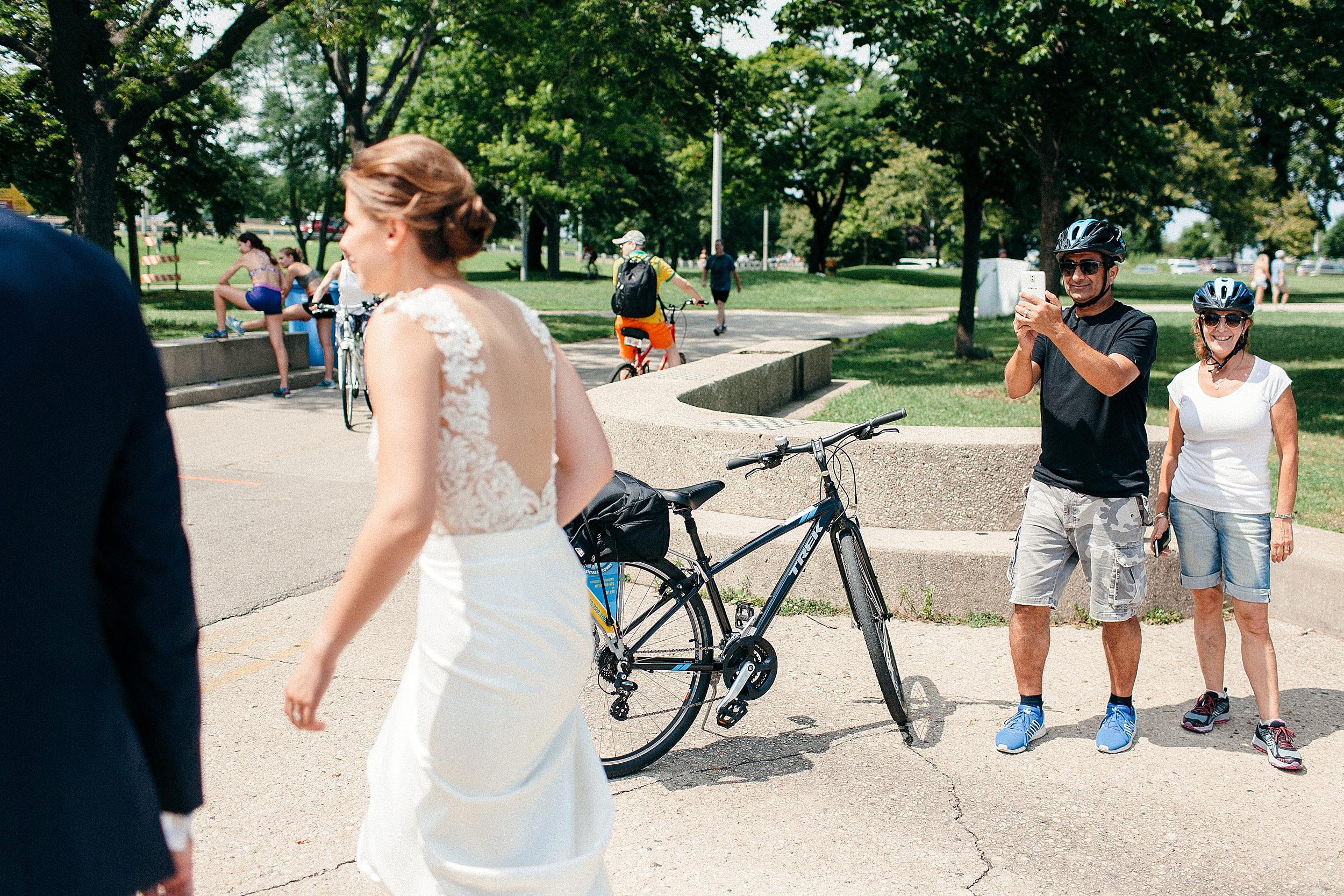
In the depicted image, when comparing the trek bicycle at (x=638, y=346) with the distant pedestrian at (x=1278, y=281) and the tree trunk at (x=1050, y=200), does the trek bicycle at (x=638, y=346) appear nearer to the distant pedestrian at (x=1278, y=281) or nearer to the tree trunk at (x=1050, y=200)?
the tree trunk at (x=1050, y=200)

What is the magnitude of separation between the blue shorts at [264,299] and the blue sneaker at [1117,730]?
1054 cm

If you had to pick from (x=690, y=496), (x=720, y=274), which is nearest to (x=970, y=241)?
(x=720, y=274)

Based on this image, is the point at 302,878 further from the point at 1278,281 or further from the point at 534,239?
the point at 534,239

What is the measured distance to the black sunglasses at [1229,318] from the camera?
4.31 meters

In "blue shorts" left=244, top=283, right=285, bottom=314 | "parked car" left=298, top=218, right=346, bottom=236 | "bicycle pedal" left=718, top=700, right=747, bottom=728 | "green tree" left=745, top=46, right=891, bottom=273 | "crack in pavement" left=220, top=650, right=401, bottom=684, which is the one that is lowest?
"crack in pavement" left=220, top=650, right=401, bottom=684

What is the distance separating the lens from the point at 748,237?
332 feet

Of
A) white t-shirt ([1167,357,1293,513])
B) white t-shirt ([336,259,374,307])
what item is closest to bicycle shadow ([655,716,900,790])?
white t-shirt ([1167,357,1293,513])

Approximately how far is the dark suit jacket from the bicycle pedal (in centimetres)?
278

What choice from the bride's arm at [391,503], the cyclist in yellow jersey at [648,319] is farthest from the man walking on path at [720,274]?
the bride's arm at [391,503]

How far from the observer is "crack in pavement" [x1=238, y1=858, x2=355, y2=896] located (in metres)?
3.23

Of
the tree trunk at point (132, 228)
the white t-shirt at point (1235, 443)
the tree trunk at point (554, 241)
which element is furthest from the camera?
the tree trunk at point (554, 241)

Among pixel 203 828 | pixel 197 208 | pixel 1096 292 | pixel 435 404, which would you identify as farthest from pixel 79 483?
pixel 197 208

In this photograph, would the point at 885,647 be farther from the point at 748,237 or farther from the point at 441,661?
the point at 748,237

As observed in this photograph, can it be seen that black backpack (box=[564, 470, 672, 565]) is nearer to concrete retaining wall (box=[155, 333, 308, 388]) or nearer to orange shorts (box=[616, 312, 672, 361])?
orange shorts (box=[616, 312, 672, 361])
